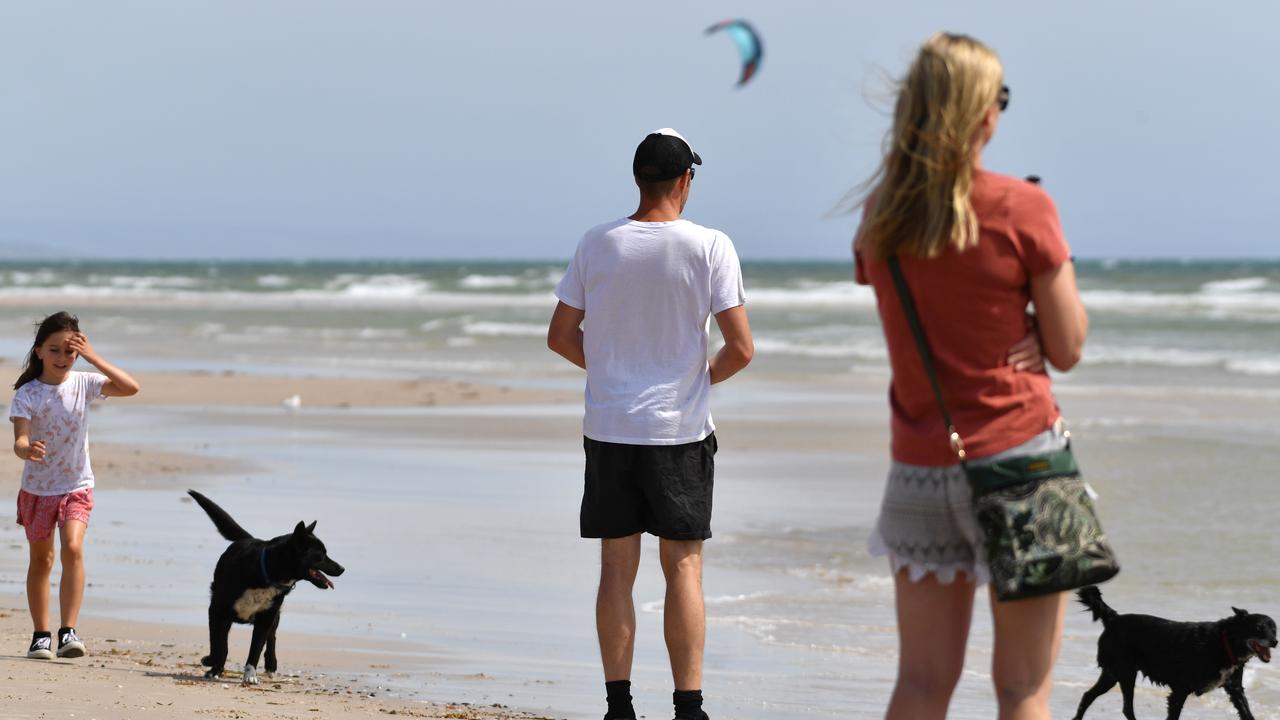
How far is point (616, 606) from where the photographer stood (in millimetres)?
4102

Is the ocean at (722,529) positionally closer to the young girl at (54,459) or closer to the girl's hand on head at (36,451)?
the young girl at (54,459)

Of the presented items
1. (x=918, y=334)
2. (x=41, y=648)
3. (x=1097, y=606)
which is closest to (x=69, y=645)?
(x=41, y=648)

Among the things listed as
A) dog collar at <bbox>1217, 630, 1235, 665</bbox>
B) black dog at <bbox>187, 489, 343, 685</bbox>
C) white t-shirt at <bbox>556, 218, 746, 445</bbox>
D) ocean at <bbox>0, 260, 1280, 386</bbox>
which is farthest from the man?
ocean at <bbox>0, 260, 1280, 386</bbox>

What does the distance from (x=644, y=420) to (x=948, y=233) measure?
1493 mm

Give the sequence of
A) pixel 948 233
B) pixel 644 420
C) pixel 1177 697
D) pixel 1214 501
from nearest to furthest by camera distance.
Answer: pixel 948 233 < pixel 644 420 < pixel 1177 697 < pixel 1214 501

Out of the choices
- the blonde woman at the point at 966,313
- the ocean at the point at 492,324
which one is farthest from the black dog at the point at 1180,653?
the ocean at the point at 492,324

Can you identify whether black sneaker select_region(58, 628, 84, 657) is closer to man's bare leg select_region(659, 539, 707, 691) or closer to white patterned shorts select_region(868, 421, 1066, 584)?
man's bare leg select_region(659, 539, 707, 691)

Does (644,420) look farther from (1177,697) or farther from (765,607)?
(765,607)

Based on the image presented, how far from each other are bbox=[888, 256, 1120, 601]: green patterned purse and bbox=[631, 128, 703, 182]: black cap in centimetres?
156

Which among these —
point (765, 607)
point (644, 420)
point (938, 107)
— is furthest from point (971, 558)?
point (765, 607)

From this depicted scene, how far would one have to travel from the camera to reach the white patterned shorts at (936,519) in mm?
2641

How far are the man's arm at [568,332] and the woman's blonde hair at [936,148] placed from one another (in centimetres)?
152

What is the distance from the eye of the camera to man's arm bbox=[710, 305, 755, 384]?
4.00 meters

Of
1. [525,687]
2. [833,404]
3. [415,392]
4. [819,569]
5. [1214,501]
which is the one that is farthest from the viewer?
[415,392]
